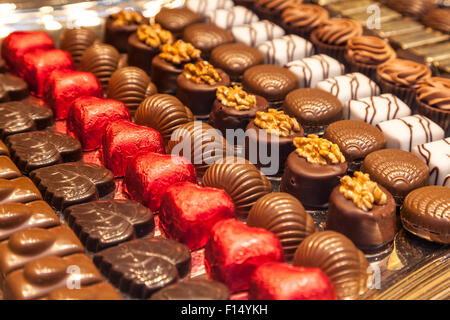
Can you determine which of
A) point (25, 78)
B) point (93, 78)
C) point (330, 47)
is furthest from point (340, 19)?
point (25, 78)

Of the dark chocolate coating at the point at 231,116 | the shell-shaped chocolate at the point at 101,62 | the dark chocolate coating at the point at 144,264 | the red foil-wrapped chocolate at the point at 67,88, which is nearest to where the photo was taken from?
the dark chocolate coating at the point at 144,264

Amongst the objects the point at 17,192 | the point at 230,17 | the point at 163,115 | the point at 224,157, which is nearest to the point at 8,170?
the point at 17,192

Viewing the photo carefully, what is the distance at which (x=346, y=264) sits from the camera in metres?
2.29

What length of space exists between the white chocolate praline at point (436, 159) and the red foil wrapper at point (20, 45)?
227 cm

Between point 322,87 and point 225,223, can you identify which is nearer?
point 225,223

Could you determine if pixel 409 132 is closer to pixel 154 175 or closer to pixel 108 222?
pixel 154 175

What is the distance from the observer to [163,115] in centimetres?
313

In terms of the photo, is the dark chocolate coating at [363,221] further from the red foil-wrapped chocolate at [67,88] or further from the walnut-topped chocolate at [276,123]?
the red foil-wrapped chocolate at [67,88]

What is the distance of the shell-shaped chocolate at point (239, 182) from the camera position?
2.69 m

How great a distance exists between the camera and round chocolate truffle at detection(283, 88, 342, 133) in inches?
127

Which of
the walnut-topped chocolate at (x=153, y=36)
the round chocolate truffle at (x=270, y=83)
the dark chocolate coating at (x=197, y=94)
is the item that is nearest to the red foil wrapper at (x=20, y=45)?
the walnut-topped chocolate at (x=153, y=36)

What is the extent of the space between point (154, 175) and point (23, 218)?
565 millimetres
